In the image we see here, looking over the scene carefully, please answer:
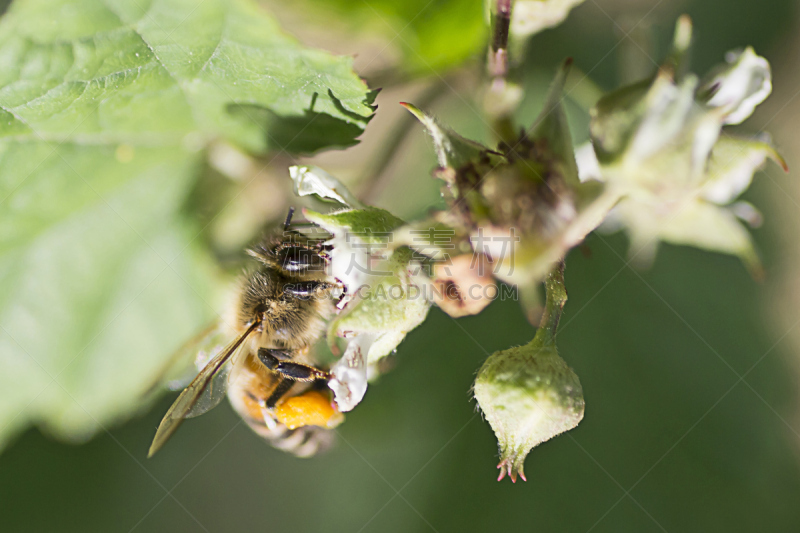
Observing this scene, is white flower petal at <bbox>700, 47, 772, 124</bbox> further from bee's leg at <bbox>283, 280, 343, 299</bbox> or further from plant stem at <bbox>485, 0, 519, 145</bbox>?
bee's leg at <bbox>283, 280, 343, 299</bbox>

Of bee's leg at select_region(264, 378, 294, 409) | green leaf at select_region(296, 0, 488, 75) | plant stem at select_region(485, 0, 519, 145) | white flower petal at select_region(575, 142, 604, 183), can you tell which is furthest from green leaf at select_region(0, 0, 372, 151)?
bee's leg at select_region(264, 378, 294, 409)

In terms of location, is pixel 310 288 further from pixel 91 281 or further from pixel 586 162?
pixel 91 281

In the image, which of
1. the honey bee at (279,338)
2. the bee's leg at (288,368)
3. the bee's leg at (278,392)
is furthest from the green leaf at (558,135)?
the bee's leg at (278,392)

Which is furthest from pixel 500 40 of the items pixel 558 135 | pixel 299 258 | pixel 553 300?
pixel 299 258

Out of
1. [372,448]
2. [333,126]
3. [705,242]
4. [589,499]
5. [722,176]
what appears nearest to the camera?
[722,176]

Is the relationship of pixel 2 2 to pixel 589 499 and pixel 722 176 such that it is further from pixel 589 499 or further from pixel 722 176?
pixel 589 499

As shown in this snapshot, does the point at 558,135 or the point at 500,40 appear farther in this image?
the point at 500,40

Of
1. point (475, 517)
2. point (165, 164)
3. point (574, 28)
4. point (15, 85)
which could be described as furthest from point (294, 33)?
point (475, 517)
